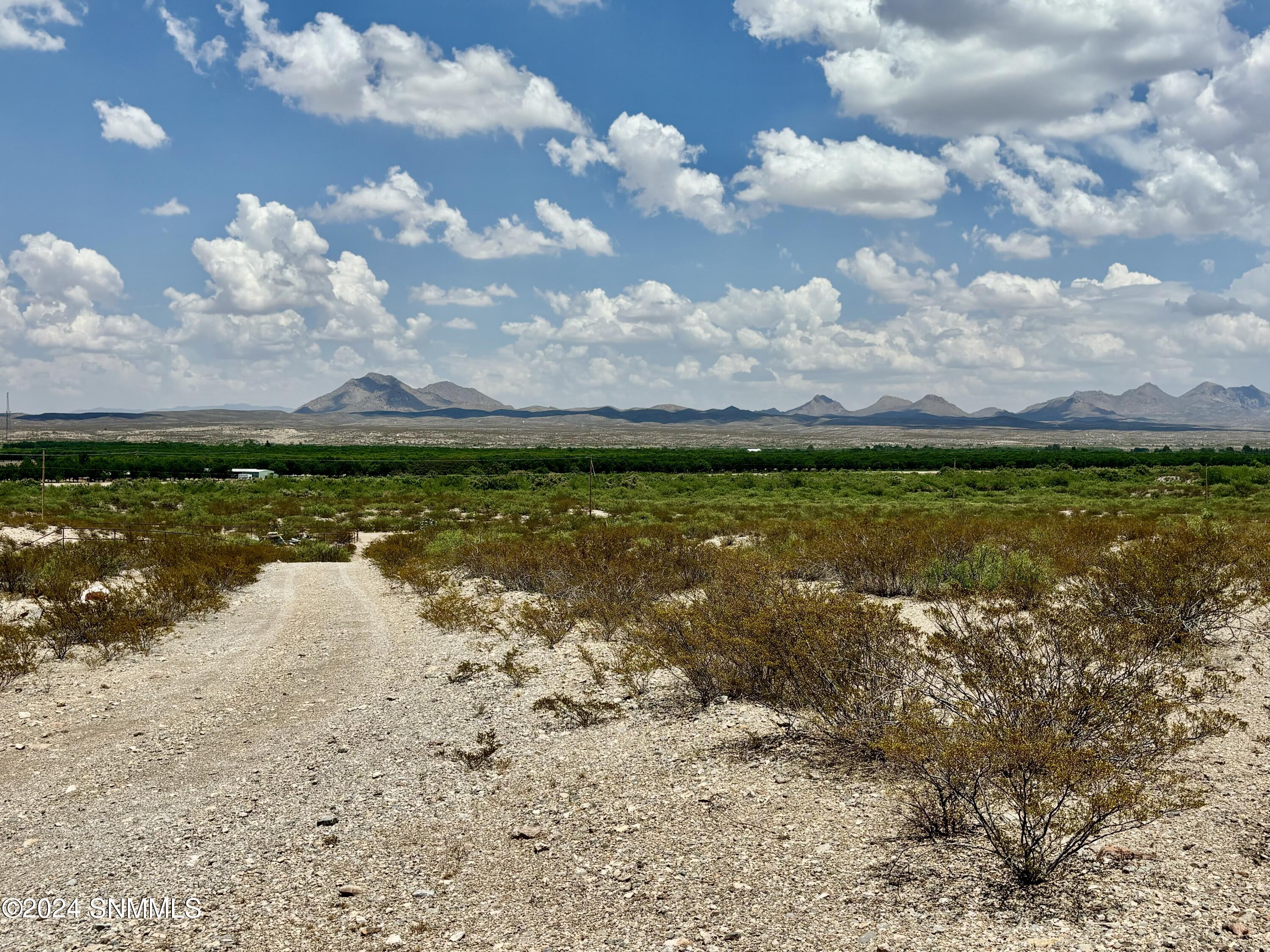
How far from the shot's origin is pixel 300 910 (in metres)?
5.11

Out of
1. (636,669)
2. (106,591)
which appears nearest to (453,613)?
(636,669)

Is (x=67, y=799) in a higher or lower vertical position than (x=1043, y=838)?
lower

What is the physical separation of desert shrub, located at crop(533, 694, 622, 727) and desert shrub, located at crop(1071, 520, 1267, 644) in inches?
235

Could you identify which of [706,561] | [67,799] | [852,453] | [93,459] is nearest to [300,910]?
[67,799]

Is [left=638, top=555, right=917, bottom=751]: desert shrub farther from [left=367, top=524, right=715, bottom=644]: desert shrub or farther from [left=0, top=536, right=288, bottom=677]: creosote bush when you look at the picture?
[left=0, top=536, right=288, bottom=677]: creosote bush

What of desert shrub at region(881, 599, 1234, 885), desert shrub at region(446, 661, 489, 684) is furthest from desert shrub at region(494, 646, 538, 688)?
desert shrub at region(881, 599, 1234, 885)

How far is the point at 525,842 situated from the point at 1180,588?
9385 mm

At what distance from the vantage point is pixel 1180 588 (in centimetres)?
1099

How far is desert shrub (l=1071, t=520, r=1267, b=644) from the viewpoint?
1081 cm

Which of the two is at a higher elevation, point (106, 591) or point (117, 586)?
point (106, 591)

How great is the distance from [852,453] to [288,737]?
11518cm

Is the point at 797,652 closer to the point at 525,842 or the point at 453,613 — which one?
the point at 525,842

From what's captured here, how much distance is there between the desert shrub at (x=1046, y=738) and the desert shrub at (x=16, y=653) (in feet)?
34.1

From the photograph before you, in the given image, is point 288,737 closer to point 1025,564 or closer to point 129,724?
point 129,724
